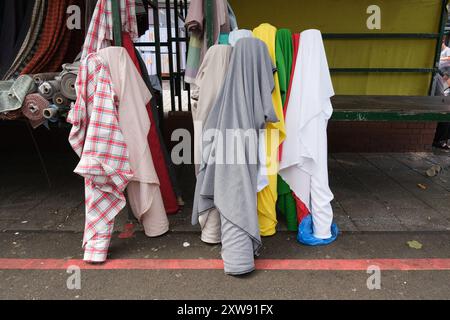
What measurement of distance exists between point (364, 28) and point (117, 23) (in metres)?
4.23

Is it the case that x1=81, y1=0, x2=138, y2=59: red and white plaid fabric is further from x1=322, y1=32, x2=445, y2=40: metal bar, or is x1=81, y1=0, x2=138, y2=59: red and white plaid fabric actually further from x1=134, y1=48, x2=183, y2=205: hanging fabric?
x1=322, y1=32, x2=445, y2=40: metal bar

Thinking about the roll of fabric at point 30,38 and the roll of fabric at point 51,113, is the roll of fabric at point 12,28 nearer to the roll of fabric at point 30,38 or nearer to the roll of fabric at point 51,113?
the roll of fabric at point 30,38

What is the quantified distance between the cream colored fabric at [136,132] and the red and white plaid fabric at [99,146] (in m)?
0.09

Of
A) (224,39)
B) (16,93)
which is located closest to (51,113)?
(16,93)

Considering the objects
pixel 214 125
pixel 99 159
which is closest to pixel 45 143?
pixel 99 159

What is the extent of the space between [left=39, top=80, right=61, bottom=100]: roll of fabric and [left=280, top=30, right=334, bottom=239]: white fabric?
227 centimetres

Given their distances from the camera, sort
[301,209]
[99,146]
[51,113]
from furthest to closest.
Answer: [51,113] < [301,209] < [99,146]

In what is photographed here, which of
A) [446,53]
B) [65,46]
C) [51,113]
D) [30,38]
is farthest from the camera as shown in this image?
[446,53]

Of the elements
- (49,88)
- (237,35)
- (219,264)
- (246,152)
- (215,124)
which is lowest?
(219,264)

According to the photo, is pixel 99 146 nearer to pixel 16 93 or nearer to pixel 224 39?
pixel 16 93

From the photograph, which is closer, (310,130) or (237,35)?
(310,130)

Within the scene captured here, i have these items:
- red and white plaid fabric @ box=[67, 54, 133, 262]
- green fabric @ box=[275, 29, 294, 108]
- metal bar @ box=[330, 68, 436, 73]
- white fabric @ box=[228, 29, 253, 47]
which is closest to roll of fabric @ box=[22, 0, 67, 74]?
red and white plaid fabric @ box=[67, 54, 133, 262]

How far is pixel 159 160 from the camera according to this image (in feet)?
11.6

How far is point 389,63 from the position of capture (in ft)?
19.3
